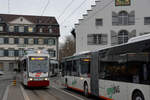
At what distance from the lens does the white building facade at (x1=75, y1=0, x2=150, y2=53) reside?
116 feet

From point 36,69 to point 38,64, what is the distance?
0.48m

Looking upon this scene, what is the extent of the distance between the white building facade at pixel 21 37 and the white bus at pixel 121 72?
50.8 metres

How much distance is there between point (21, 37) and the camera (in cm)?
6506

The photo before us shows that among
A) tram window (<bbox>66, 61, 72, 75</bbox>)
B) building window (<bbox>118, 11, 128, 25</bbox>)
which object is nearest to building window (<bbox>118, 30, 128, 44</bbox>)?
building window (<bbox>118, 11, 128, 25</bbox>)

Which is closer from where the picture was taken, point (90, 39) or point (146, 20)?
point (146, 20)

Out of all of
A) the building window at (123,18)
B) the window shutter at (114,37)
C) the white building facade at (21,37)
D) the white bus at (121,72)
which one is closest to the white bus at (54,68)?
the white building facade at (21,37)

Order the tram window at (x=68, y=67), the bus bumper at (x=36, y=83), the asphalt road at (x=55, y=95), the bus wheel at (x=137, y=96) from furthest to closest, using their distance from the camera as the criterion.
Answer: the bus bumper at (x=36, y=83) < the tram window at (x=68, y=67) < the asphalt road at (x=55, y=95) < the bus wheel at (x=137, y=96)

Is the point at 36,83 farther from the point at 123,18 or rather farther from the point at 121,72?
the point at 123,18

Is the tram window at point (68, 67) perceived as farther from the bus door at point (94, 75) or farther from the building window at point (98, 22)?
the building window at point (98, 22)

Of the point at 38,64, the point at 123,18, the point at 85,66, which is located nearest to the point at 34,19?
the point at 123,18

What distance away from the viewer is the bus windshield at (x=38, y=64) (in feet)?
65.9

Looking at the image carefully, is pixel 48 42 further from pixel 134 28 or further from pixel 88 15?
pixel 134 28

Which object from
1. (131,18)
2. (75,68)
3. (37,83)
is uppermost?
(131,18)

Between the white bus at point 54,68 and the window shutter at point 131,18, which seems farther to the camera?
the white bus at point 54,68
